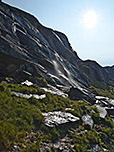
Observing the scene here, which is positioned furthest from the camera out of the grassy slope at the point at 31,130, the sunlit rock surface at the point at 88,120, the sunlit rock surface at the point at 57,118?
the sunlit rock surface at the point at 88,120

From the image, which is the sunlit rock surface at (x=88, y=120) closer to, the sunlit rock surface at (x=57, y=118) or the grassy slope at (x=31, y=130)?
the grassy slope at (x=31, y=130)

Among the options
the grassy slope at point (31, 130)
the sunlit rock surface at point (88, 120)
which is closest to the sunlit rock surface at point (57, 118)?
the grassy slope at point (31, 130)

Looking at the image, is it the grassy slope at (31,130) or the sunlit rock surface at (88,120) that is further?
the sunlit rock surface at (88,120)

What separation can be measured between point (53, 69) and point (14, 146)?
31.4 m

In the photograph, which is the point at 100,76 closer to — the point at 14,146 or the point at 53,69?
the point at 53,69

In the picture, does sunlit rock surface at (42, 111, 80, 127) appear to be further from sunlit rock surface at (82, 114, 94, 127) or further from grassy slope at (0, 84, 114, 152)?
sunlit rock surface at (82, 114, 94, 127)

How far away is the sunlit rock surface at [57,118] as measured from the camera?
52.0 feet

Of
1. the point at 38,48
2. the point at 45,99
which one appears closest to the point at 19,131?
the point at 45,99

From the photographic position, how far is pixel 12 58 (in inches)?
1275

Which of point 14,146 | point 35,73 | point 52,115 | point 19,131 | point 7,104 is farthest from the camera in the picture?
point 35,73

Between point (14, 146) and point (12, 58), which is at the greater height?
point (12, 58)

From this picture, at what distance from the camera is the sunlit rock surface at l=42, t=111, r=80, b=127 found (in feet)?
52.0

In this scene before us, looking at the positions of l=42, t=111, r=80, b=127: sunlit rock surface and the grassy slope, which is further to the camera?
l=42, t=111, r=80, b=127: sunlit rock surface

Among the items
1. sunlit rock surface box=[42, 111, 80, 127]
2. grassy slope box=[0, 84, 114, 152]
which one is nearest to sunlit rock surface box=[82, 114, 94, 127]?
grassy slope box=[0, 84, 114, 152]
